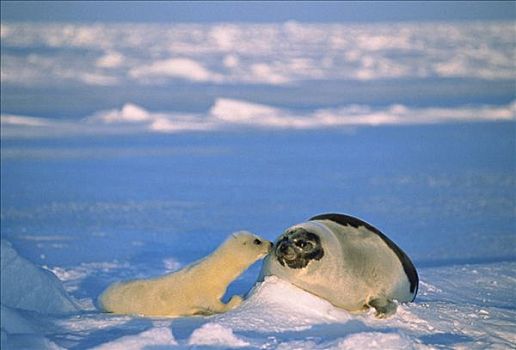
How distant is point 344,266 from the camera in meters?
4.84

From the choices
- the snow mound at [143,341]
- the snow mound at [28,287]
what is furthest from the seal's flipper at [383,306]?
the snow mound at [28,287]

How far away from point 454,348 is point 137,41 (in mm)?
22567

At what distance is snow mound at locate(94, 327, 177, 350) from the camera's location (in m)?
3.93

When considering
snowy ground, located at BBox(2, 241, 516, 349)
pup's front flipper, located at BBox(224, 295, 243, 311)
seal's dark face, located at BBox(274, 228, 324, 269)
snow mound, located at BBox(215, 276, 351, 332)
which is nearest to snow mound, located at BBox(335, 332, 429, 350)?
snowy ground, located at BBox(2, 241, 516, 349)

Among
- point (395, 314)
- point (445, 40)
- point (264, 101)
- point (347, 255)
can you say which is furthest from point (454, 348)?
point (445, 40)

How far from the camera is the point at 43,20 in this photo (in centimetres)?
3431

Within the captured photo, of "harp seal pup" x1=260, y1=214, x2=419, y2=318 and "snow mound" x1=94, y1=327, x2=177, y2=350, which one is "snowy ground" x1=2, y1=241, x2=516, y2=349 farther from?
"harp seal pup" x1=260, y1=214, x2=419, y2=318

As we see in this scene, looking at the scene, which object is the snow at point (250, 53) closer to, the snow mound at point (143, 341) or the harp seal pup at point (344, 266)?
the harp seal pup at point (344, 266)

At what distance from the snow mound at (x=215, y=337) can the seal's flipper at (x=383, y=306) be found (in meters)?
0.90

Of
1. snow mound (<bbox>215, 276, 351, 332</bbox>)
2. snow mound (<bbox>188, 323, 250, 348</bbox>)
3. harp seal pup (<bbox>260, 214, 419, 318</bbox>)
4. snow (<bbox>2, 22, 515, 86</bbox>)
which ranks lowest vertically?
snow mound (<bbox>188, 323, 250, 348</bbox>)

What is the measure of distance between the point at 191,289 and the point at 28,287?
2.56 feet

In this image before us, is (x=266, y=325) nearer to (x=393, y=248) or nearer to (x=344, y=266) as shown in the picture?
(x=344, y=266)

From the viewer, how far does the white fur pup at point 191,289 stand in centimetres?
485

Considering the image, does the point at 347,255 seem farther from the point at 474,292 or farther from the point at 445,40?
the point at 445,40
